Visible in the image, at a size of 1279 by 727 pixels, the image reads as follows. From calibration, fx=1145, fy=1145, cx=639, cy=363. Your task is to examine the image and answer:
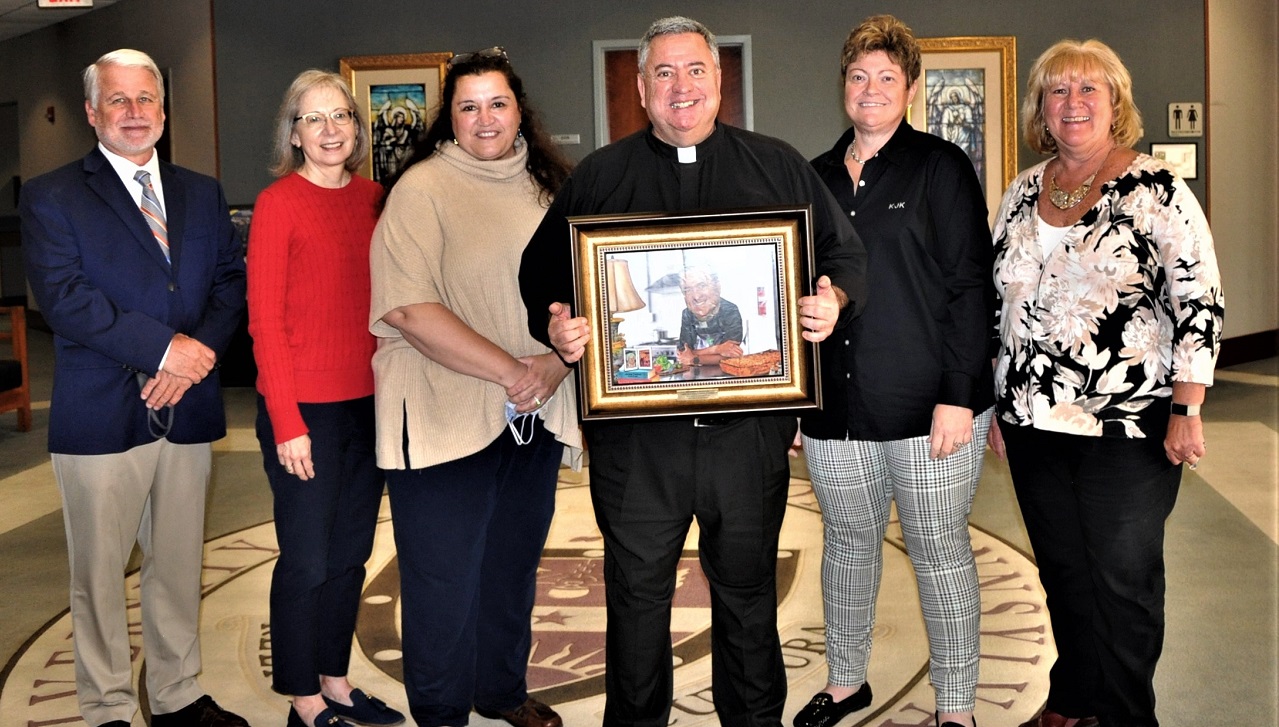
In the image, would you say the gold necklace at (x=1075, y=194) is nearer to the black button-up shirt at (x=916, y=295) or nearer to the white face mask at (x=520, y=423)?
the black button-up shirt at (x=916, y=295)

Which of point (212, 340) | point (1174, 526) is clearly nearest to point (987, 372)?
point (212, 340)

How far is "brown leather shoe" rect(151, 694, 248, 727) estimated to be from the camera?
302 centimetres

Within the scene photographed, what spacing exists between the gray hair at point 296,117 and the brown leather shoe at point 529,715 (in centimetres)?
150

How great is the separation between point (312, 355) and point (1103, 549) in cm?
193

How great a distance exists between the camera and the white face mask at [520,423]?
276 cm

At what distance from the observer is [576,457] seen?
2.98m

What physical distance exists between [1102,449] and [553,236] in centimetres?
133

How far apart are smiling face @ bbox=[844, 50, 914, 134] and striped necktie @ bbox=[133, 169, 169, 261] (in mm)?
1742

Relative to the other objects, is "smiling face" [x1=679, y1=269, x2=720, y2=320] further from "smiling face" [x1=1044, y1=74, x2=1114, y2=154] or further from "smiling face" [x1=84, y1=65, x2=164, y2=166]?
"smiling face" [x1=84, y1=65, x2=164, y2=166]

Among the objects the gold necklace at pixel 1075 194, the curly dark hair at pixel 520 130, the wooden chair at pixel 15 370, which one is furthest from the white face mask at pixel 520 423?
the wooden chair at pixel 15 370

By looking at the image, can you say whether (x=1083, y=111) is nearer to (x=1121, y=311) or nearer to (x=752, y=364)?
(x=1121, y=311)

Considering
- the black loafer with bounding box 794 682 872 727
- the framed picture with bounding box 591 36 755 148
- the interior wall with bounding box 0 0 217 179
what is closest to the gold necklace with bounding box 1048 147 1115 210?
the black loafer with bounding box 794 682 872 727

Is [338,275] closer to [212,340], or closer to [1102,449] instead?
[212,340]

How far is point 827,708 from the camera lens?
10.0 ft
